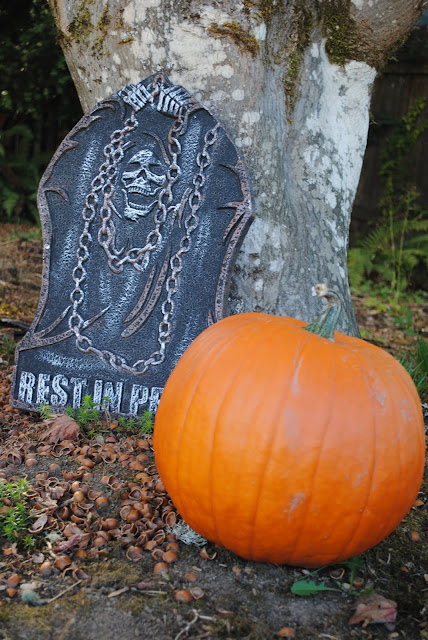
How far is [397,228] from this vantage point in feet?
23.5

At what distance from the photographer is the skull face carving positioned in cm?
323

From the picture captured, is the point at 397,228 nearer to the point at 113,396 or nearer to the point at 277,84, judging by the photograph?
the point at 277,84

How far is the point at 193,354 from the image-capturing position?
7.30 feet

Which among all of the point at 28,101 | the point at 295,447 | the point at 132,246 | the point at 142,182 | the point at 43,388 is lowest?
the point at 43,388

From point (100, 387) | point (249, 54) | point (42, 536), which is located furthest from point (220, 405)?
point (249, 54)

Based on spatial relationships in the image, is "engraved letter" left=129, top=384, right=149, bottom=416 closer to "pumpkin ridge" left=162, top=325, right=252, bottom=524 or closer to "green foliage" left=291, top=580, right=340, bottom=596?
"pumpkin ridge" left=162, top=325, right=252, bottom=524

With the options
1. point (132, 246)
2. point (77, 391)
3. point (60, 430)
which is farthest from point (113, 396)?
point (132, 246)

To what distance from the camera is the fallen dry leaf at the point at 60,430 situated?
2.87 metres

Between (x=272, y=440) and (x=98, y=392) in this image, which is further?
(x=98, y=392)

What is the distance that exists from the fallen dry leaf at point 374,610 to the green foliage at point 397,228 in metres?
5.21

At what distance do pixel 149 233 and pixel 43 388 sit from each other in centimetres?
94

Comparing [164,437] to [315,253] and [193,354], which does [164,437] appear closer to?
[193,354]

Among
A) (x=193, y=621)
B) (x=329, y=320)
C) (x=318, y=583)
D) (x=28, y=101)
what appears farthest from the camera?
(x=28, y=101)

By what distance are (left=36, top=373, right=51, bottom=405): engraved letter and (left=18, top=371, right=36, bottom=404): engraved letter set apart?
3 centimetres
